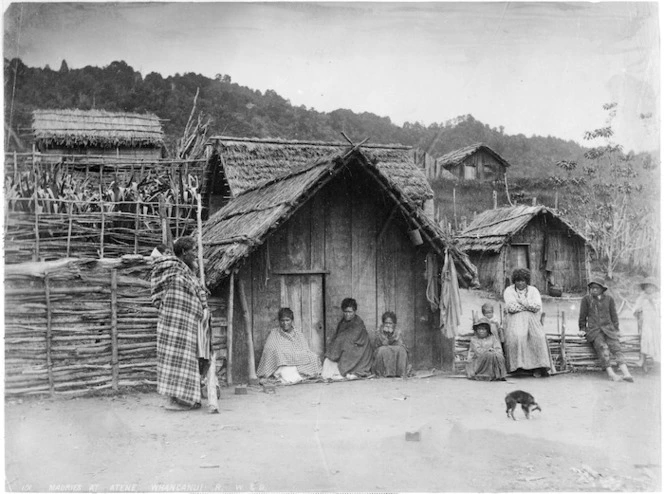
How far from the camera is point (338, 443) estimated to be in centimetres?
605

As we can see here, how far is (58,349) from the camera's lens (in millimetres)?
7820

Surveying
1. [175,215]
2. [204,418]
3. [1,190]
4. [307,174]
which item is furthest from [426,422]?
[175,215]

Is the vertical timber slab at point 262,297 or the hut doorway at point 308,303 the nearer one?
the vertical timber slab at point 262,297

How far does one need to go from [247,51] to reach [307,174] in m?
2.03

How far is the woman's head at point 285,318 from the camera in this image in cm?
916

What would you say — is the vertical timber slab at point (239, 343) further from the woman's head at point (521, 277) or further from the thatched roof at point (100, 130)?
the thatched roof at point (100, 130)

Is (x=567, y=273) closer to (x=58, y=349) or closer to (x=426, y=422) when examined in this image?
(x=426, y=422)

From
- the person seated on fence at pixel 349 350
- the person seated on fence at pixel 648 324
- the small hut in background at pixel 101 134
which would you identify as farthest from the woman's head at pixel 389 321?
the small hut in background at pixel 101 134

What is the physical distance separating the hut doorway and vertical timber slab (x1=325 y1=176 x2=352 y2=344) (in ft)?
0.44

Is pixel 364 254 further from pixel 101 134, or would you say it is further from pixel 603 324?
pixel 101 134

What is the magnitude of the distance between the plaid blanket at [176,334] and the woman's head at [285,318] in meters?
1.96

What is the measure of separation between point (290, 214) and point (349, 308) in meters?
1.71

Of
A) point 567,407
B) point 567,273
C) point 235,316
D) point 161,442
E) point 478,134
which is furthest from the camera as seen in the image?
point 478,134

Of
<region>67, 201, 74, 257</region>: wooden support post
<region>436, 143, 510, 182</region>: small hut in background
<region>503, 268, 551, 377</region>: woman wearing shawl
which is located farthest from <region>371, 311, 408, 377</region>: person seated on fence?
<region>436, 143, 510, 182</region>: small hut in background
